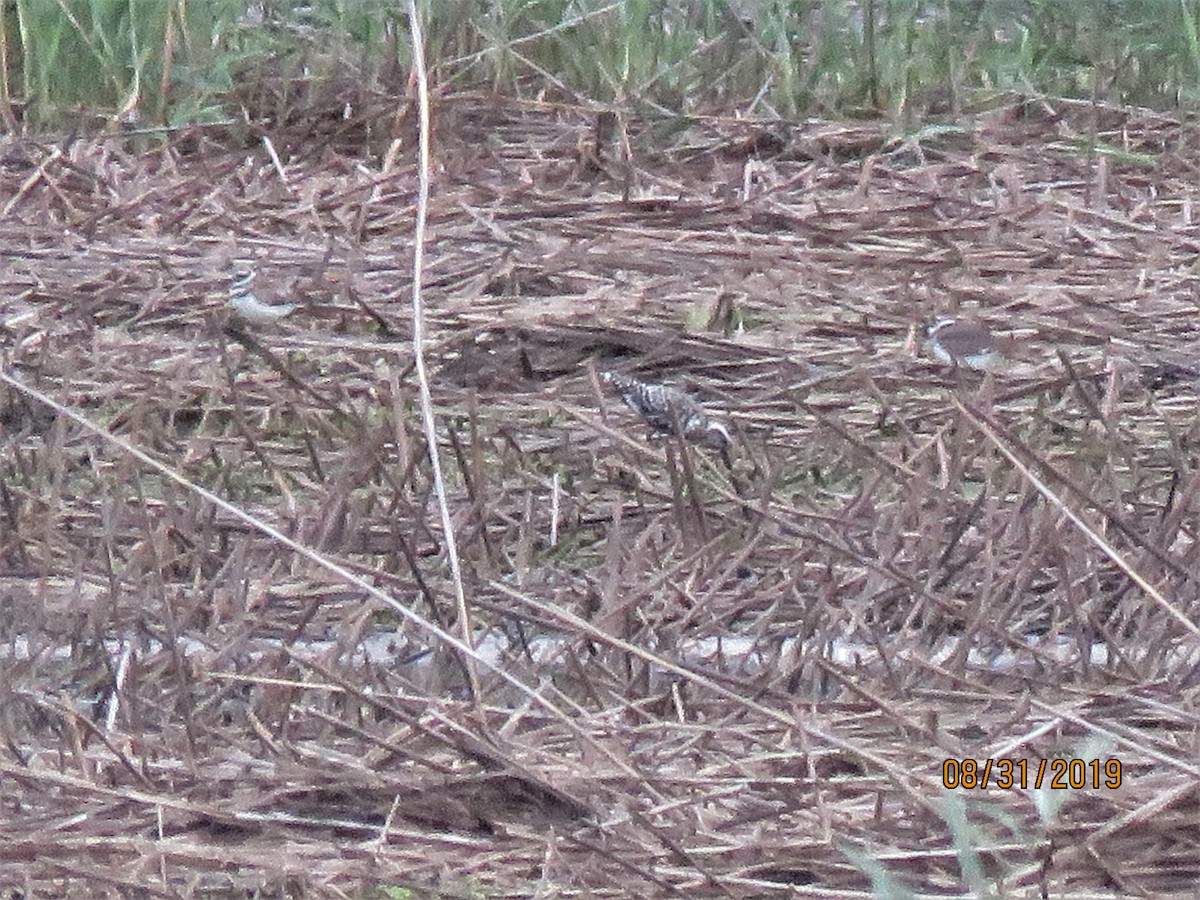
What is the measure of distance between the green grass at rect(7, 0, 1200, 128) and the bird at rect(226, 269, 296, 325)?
1271mm

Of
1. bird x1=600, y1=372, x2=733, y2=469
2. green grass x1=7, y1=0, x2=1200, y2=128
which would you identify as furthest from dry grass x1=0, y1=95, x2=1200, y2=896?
green grass x1=7, y1=0, x2=1200, y2=128

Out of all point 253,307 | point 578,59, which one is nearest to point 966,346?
point 253,307

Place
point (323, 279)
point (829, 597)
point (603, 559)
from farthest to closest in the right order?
1. point (323, 279)
2. point (603, 559)
3. point (829, 597)

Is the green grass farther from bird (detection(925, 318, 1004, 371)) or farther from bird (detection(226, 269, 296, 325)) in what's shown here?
bird (detection(925, 318, 1004, 371))

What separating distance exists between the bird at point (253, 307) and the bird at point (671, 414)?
88 cm

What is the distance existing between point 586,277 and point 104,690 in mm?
2234

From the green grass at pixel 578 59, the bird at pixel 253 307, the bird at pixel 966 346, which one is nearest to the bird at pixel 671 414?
the bird at pixel 966 346

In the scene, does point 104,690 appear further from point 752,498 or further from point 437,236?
point 437,236

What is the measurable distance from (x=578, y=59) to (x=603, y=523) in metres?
2.78

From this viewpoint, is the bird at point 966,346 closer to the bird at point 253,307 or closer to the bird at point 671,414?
the bird at point 671,414

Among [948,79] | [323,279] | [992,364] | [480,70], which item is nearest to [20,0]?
[480,70]

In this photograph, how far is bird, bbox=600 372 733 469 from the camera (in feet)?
11.7

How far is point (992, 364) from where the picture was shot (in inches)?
158

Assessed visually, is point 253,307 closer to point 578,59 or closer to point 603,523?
point 603,523
